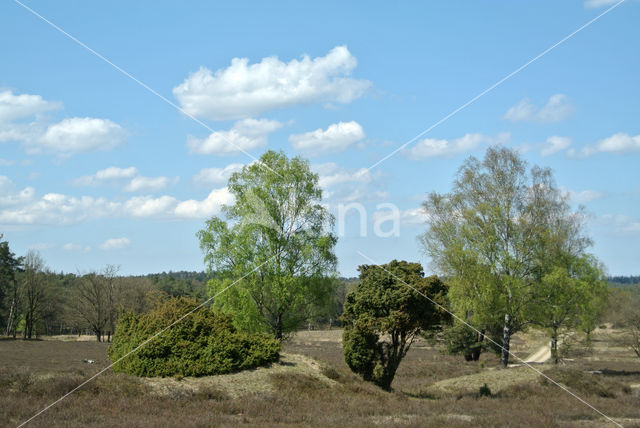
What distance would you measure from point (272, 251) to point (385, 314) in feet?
29.7

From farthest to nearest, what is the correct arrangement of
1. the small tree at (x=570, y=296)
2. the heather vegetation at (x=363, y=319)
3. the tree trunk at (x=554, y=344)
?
1. the tree trunk at (x=554, y=344)
2. the small tree at (x=570, y=296)
3. the heather vegetation at (x=363, y=319)

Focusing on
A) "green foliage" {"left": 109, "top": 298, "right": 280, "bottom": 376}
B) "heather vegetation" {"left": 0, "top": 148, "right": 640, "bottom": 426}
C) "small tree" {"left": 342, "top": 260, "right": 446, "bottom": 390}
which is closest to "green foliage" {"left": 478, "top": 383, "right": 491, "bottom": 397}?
"heather vegetation" {"left": 0, "top": 148, "right": 640, "bottom": 426}

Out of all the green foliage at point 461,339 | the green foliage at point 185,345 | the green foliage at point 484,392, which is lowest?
the green foliage at point 484,392

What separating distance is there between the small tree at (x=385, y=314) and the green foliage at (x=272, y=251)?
624 cm

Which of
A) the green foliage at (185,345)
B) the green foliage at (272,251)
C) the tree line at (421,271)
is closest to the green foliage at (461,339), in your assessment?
the tree line at (421,271)

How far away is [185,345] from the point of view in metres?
20.7

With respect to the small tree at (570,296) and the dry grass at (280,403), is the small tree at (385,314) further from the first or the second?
the small tree at (570,296)

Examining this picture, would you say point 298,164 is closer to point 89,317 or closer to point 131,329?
point 131,329

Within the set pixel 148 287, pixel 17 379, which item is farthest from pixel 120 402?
pixel 148 287

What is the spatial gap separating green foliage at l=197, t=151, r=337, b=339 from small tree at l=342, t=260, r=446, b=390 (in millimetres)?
6244

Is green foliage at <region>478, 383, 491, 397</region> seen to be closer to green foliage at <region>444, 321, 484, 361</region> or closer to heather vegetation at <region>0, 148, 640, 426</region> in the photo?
heather vegetation at <region>0, 148, 640, 426</region>

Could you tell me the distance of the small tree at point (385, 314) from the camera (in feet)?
74.7

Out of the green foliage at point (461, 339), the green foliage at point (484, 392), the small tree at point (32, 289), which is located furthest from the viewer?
the small tree at point (32, 289)

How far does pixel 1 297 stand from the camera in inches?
2921
